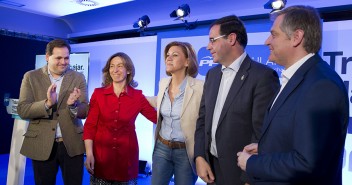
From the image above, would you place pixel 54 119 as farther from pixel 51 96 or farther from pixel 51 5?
pixel 51 5

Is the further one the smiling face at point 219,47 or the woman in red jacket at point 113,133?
the woman in red jacket at point 113,133

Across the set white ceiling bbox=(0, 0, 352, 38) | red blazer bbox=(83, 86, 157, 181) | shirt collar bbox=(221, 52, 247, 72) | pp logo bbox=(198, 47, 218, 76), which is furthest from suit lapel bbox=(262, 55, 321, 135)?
white ceiling bbox=(0, 0, 352, 38)

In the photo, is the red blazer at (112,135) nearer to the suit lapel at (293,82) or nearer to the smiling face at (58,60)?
the smiling face at (58,60)

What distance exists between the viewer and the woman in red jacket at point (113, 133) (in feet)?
8.07

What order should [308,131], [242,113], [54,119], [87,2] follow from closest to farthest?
[308,131] < [242,113] < [54,119] < [87,2]

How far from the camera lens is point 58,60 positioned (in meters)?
2.58

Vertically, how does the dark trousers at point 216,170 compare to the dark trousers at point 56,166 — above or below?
above

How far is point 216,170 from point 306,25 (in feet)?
3.39

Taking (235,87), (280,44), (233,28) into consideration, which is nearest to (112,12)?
(233,28)

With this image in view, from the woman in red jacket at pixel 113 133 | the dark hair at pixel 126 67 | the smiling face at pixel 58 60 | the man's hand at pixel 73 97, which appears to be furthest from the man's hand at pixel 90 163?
the smiling face at pixel 58 60

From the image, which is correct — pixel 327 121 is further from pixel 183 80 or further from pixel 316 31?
pixel 183 80

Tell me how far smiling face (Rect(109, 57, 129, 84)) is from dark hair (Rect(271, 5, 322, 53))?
1.47 meters

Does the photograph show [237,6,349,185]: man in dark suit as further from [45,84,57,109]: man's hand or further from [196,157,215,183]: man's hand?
[45,84,57,109]: man's hand

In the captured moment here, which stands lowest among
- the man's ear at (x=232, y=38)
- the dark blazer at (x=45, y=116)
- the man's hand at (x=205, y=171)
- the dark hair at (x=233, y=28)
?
the man's hand at (x=205, y=171)
